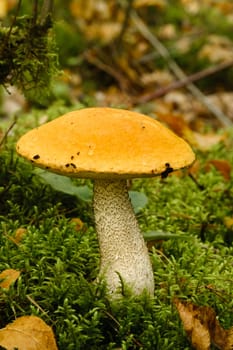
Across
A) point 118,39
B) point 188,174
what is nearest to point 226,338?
point 188,174

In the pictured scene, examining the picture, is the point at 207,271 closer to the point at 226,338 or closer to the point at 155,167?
the point at 226,338

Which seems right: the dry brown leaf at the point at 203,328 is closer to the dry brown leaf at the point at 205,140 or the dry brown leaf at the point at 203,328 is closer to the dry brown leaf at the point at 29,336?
the dry brown leaf at the point at 29,336

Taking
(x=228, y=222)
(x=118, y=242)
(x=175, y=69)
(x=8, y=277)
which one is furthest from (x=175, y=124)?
(x=175, y=69)

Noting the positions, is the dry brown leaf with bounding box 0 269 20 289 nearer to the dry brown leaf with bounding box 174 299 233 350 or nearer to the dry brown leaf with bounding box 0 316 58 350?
the dry brown leaf with bounding box 0 316 58 350

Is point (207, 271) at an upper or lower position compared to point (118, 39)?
upper

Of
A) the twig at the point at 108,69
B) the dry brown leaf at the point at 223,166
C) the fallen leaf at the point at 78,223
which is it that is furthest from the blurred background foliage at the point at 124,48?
the fallen leaf at the point at 78,223

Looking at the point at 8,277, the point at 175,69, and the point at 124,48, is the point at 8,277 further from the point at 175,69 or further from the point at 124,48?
the point at 124,48

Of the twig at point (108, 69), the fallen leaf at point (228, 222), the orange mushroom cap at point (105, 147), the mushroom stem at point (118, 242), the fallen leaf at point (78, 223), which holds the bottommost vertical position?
the twig at point (108, 69)
